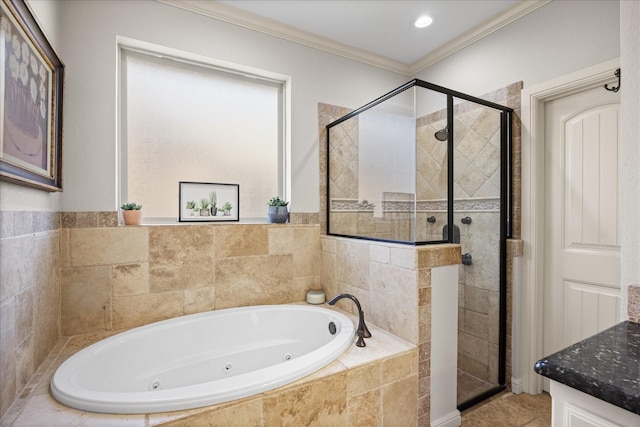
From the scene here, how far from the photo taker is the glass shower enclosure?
194 cm

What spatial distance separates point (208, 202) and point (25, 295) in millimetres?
1220

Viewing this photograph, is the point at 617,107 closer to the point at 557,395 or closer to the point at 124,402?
the point at 557,395

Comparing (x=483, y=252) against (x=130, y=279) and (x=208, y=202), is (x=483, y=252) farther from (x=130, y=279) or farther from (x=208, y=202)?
(x=130, y=279)

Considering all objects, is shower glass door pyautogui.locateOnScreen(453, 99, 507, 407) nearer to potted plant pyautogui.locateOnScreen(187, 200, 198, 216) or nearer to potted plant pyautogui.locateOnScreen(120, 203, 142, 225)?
potted plant pyautogui.locateOnScreen(187, 200, 198, 216)

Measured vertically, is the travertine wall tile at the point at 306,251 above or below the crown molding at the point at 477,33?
below

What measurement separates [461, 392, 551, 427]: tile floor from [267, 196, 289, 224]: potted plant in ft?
6.01

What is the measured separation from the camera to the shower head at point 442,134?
1975 mm

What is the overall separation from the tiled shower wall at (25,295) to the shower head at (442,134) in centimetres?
215

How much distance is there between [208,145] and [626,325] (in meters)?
2.52

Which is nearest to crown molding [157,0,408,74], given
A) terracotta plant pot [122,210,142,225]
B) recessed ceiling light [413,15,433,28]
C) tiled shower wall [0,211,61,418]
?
recessed ceiling light [413,15,433,28]

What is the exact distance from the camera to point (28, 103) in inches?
53.5

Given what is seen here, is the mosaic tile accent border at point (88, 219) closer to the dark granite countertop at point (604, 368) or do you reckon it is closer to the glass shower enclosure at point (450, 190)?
the glass shower enclosure at point (450, 190)

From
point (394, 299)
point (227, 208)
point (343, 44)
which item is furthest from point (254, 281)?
point (343, 44)

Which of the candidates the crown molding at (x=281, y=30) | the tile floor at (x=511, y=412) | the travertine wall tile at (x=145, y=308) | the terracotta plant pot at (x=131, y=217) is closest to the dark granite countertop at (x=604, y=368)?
the tile floor at (x=511, y=412)
